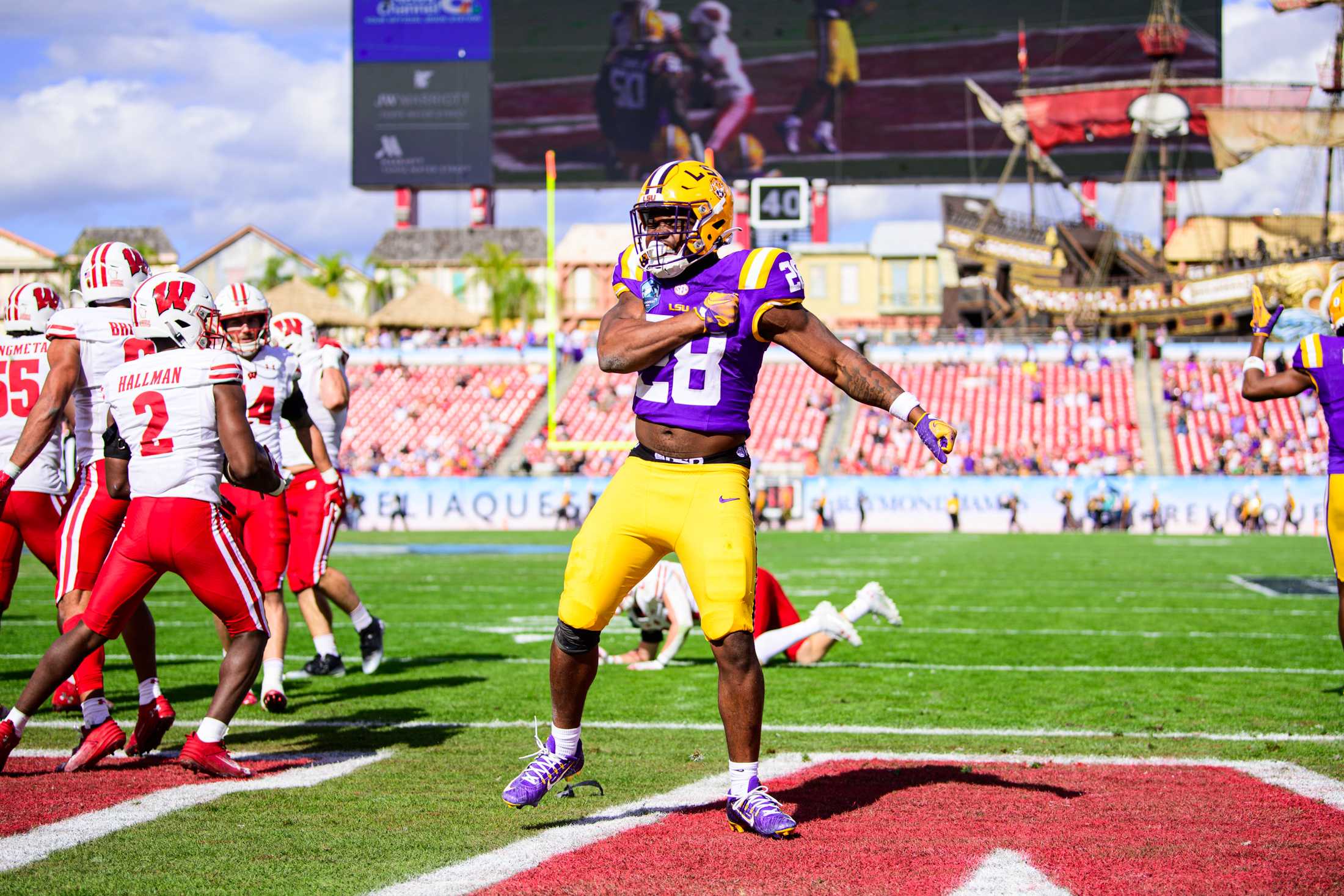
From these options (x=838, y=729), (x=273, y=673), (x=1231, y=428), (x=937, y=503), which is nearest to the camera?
(x=838, y=729)

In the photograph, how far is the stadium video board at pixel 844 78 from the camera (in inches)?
1860

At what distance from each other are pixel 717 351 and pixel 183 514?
2.16m

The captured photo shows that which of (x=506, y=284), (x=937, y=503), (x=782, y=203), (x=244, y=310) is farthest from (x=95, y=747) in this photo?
(x=506, y=284)

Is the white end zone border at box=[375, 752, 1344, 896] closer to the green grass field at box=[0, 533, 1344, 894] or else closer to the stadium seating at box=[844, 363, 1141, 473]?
the green grass field at box=[0, 533, 1344, 894]

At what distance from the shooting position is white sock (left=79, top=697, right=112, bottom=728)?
20.1ft

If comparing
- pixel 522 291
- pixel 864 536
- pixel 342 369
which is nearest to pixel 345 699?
pixel 342 369

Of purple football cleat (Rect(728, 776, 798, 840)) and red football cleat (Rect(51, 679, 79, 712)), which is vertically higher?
purple football cleat (Rect(728, 776, 798, 840))

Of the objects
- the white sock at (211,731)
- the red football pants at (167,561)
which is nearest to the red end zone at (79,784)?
the white sock at (211,731)

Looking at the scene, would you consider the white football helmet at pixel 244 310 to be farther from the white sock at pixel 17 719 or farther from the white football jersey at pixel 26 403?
the white sock at pixel 17 719

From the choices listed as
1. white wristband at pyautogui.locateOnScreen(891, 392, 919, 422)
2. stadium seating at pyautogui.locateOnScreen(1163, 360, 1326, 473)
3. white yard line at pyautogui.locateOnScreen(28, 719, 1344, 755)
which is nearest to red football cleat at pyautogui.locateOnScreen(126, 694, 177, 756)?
white yard line at pyautogui.locateOnScreen(28, 719, 1344, 755)

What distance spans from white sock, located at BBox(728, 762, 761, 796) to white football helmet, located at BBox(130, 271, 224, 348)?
269 centimetres

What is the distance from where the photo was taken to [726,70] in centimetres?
4809

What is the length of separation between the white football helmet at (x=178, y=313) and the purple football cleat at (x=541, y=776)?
2.12 m

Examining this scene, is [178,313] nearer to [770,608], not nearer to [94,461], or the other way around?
[94,461]
